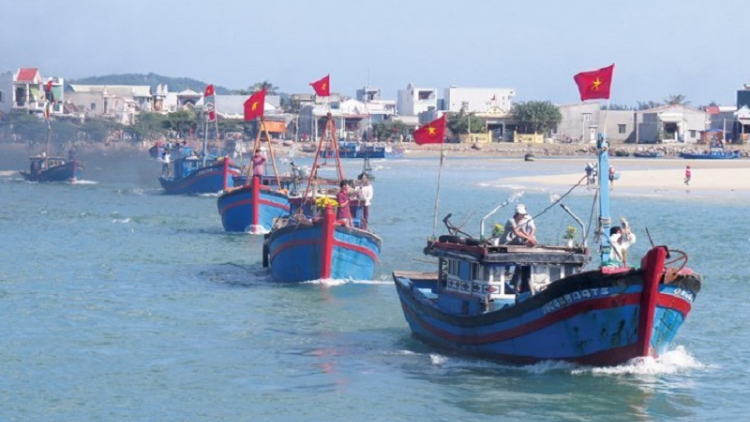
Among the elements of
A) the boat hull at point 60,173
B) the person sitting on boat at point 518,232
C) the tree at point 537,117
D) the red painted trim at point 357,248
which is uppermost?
the tree at point 537,117

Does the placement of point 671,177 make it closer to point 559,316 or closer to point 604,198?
point 604,198

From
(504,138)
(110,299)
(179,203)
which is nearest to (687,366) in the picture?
(110,299)

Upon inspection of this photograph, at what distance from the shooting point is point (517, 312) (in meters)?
24.2

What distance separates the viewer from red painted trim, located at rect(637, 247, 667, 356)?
2256 cm

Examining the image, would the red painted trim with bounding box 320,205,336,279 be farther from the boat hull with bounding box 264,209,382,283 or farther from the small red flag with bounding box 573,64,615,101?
the small red flag with bounding box 573,64,615,101

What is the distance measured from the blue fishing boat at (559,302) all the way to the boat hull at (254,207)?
1021 inches

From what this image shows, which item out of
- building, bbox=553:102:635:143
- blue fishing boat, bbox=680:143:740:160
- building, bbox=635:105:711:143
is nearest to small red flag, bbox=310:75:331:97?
blue fishing boat, bbox=680:143:740:160

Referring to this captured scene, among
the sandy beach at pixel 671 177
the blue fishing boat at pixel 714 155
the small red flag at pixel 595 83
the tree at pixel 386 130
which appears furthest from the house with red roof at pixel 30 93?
the small red flag at pixel 595 83

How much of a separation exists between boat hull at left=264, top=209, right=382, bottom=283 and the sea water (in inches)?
14.4

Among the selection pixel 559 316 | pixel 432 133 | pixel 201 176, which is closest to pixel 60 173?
pixel 201 176

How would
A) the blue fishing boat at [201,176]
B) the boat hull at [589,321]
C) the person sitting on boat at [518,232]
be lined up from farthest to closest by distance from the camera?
the blue fishing boat at [201,176]
the person sitting on boat at [518,232]
the boat hull at [589,321]

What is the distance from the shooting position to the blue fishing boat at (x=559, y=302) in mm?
23062

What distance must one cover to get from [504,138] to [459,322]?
154447 millimetres

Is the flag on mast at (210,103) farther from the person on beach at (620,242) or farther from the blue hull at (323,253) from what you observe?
the person on beach at (620,242)
